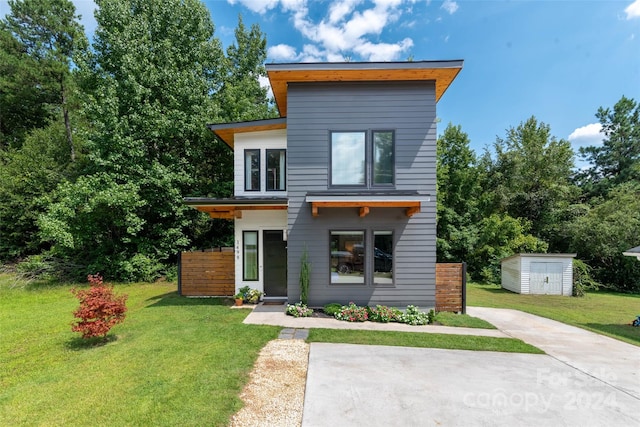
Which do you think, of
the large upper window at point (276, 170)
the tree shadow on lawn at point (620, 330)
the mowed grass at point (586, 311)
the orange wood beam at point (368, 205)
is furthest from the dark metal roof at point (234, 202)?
the tree shadow on lawn at point (620, 330)

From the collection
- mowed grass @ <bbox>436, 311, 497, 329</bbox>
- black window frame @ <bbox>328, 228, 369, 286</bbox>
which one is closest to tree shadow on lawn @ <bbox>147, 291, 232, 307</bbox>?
black window frame @ <bbox>328, 228, 369, 286</bbox>

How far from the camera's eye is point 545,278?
561 inches

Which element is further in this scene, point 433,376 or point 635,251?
point 635,251

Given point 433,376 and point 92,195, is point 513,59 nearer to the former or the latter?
point 433,376

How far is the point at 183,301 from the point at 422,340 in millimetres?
7038

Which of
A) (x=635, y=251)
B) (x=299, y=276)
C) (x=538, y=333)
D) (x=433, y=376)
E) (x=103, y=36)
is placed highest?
(x=103, y=36)

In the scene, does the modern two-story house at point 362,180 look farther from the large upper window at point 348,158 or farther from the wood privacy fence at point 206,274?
the wood privacy fence at point 206,274

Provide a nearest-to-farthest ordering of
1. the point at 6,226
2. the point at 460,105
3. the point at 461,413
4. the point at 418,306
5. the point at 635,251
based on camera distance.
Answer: the point at 461,413 → the point at 418,306 → the point at 635,251 → the point at 6,226 → the point at 460,105

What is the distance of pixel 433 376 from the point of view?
13.4 ft

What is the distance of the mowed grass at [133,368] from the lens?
3.05 m

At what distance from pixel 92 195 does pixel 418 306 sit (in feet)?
42.5

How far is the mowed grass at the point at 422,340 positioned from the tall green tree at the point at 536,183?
60.0 feet

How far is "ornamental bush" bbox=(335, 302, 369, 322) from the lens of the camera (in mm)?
6922

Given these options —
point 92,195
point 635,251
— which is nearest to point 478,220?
point 635,251
